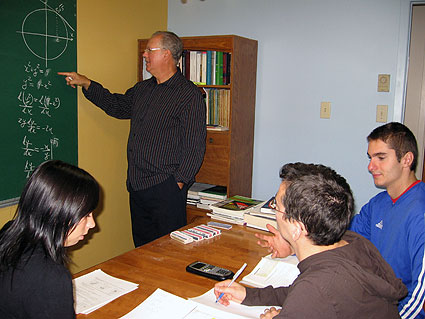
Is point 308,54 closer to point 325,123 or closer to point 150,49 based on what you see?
Result: point 325,123

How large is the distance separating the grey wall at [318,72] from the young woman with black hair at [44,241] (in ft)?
7.86

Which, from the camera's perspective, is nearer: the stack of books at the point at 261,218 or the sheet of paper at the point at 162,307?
the sheet of paper at the point at 162,307

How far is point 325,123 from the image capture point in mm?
3311

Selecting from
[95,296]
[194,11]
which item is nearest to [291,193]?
[95,296]

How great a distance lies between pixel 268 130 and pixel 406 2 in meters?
1.41

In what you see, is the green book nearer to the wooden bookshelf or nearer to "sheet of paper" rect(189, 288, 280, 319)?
the wooden bookshelf

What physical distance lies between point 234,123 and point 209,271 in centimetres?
176

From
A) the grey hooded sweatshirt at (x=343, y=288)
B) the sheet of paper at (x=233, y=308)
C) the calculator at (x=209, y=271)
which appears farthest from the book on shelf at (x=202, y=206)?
the grey hooded sweatshirt at (x=343, y=288)

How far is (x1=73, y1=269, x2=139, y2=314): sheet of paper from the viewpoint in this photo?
1.42 meters

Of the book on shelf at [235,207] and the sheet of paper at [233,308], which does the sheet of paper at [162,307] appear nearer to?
the sheet of paper at [233,308]

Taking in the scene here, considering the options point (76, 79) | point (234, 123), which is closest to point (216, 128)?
point (234, 123)

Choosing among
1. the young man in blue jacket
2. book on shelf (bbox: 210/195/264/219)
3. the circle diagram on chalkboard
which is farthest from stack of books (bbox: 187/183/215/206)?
the circle diagram on chalkboard

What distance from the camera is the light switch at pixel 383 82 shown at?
10.0ft

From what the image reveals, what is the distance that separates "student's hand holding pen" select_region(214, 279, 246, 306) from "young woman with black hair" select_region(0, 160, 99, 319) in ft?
1.76
